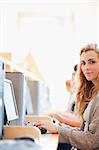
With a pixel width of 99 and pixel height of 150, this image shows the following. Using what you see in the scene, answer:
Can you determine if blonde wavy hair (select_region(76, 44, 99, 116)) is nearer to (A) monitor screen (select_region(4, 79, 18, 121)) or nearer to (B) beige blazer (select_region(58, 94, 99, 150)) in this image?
(B) beige blazer (select_region(58, 94, 99, 150))

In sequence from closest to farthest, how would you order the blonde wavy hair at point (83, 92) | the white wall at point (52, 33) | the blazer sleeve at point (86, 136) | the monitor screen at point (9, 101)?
the blazer sleeve at point (86, 136) → the monitor screen at point (9, 101) → the blonde wavy hair at point (83, 92) → the white wall at point (52, 33)

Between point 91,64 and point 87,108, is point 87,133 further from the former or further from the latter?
point 91,64

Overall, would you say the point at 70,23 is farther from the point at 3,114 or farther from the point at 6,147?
the point at 6,147

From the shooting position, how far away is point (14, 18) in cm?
568

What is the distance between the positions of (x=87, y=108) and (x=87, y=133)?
0.18 m

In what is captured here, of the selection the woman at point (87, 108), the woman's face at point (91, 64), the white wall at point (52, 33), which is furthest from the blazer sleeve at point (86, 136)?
the white wall at point (52, 33)

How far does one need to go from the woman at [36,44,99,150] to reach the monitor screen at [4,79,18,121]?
175 millimetres

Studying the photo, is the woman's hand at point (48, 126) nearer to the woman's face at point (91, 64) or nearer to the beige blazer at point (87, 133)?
the beige blazer at point (87, 133)

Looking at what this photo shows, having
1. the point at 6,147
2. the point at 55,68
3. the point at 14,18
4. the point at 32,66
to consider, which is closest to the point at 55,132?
the point at 6,147

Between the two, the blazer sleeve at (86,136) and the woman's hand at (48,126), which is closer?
the blazer sleeve at (86,136)

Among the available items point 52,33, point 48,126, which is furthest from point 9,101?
point 52,33

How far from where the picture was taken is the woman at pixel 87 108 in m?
1.83

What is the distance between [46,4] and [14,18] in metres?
0.60

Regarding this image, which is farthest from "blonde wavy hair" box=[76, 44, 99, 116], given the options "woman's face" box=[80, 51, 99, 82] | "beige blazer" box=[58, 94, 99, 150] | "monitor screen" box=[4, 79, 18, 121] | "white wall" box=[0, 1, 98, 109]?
"white wall" box=[0, 1, 98, 109]
